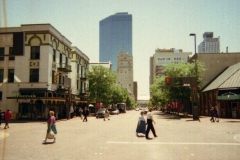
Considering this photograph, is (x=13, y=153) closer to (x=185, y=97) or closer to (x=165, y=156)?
(x=165, y=156)

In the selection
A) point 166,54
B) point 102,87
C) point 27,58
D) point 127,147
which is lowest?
point 127,147

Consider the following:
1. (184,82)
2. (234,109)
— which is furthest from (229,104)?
(184,82)

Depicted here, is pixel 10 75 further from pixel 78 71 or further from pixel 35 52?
pixel 78 71

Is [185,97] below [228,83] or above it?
below

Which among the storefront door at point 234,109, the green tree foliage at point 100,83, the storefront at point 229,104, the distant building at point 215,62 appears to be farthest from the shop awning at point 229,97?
the green tree foliage at point 100,83

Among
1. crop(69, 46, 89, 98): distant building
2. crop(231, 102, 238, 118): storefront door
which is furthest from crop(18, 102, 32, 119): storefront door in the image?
crop(231, 102, 238, 118): storefront door

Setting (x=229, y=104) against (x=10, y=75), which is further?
(x=229, y=104)

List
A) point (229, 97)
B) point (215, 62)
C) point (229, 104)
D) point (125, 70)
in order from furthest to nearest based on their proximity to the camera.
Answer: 1. point (125, 70)
2. point (215, 62)
3. point (229, 104)
4. point (229, 97)

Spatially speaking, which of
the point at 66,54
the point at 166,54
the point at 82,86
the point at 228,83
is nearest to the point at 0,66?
the point at 66,54

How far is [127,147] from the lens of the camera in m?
10.5

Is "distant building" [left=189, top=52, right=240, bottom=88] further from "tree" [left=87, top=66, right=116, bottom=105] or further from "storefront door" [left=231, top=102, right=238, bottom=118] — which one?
"tree" [left=87, top=66, right=116, bottom=105]

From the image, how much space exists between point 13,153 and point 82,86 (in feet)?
141

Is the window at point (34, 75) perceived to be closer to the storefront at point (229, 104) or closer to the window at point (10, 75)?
the window at point (10, 75)

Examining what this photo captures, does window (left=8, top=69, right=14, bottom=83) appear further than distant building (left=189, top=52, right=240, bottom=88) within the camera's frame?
No
